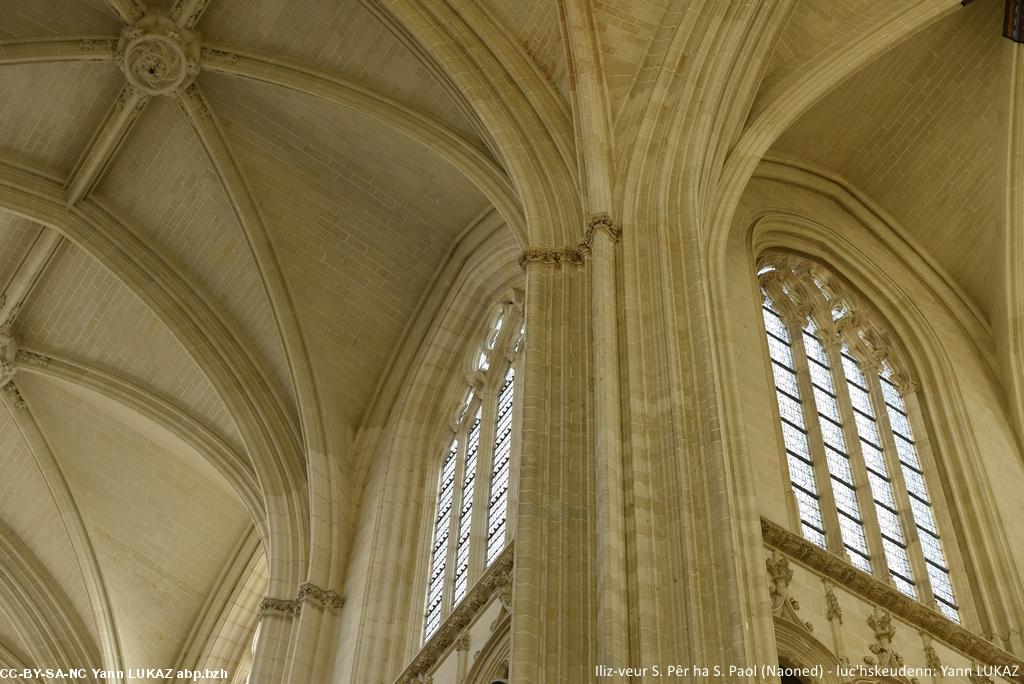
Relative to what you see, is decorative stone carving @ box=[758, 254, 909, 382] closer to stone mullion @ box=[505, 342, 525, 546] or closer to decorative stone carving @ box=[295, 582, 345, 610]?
stone mullion @ box=[505, 342, 525, 546]

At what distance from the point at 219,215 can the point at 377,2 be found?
386 cm

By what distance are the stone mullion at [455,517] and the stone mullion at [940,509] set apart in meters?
4.85

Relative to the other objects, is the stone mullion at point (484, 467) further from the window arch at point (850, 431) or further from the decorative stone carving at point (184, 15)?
the decorative stone carving at point (184, 15)

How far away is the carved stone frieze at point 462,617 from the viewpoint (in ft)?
42.4

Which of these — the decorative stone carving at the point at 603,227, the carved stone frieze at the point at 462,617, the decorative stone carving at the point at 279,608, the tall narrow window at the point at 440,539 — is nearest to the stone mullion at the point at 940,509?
the carved stone frieze at the point at 462,617

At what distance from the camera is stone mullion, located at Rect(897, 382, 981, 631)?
1399 cm

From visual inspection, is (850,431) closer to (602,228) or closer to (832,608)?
(832,608)

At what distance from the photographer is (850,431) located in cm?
1523

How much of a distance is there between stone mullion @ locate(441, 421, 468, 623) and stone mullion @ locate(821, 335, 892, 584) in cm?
407

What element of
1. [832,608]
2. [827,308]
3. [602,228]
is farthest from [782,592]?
[827,308]

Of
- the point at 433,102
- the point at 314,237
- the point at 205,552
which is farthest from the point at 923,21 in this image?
the point at 205,552

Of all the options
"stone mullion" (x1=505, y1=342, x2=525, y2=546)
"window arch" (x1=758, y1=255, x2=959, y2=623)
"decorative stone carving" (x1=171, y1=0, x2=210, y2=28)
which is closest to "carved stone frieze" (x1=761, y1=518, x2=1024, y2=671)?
"window arch" (x1=758, y1=255, x2=959, y2=623)

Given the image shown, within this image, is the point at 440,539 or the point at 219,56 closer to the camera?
the point at 440,539

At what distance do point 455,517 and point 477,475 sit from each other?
0.55 m
